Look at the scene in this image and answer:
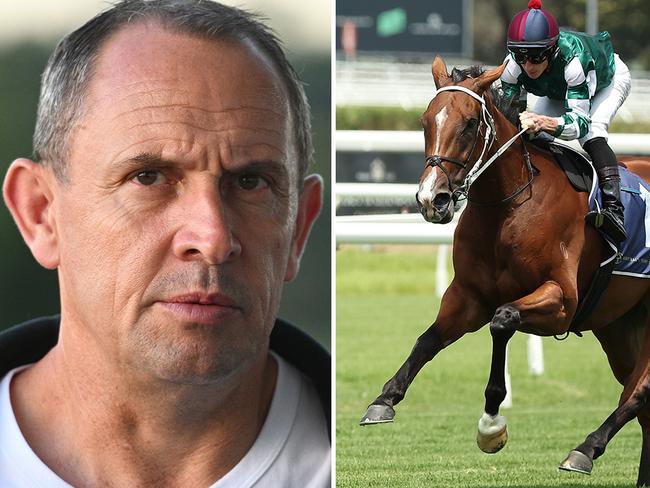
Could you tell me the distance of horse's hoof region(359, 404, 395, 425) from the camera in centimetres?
512

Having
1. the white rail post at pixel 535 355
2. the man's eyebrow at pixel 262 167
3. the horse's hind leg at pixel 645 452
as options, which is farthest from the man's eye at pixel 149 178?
the white rail post at pixel 535 355

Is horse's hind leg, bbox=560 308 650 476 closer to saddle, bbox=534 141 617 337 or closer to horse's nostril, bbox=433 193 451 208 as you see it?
saddle, bbox=534 141 617 337

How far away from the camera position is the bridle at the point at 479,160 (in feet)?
16.8

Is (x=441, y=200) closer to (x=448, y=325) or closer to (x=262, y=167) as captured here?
(x=448, y=325)

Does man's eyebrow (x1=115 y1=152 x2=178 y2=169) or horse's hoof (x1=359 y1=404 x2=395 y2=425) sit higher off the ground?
man's eyebrow (x1=115 y1=152 x2=178 y2=169)

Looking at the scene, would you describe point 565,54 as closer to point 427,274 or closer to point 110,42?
point 110,42

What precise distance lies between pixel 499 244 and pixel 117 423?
2.73 metres

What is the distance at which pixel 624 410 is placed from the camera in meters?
5.84

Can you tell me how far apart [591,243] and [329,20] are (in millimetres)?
2982

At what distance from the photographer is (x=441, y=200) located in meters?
5.05

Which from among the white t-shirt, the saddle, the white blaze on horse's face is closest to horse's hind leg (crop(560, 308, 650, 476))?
the saddle

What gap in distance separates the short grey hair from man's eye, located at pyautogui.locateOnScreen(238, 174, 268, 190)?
0.87ft

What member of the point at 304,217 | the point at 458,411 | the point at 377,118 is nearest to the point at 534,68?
the point at 304,217

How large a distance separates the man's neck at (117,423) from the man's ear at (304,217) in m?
0.31
